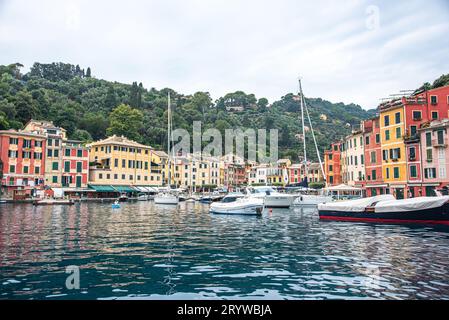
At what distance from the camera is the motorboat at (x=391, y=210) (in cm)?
2270

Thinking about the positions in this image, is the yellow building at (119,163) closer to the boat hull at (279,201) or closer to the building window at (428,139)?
the boat hull at (279,201)

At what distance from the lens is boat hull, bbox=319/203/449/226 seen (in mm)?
22688

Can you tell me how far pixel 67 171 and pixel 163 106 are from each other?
8348 cm

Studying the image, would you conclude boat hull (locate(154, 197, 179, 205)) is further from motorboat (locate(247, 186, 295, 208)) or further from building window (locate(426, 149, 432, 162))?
building window (locate(426, 149, 432, 162))

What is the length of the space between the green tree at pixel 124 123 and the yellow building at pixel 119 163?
2142cm

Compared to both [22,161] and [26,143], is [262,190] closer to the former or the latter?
[22,161]

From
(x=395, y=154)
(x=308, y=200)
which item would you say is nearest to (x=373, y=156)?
(x=395, y=154)

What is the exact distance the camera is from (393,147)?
48031 millimetres

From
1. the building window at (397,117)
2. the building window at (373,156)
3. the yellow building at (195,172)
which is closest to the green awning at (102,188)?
the yellow building at (195,172)

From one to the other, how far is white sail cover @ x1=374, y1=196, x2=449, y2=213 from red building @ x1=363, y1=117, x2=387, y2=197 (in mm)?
26598

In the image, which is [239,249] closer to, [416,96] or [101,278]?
[101,278]

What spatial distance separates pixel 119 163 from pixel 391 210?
209 feet
